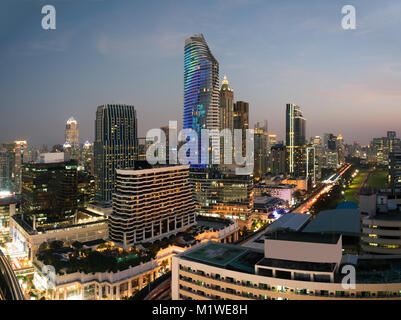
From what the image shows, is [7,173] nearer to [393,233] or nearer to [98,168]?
[98,168]

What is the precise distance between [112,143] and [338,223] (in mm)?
32810

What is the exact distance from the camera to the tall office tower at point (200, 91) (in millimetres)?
42062

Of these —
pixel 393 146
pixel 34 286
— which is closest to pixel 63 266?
pixel 34 286

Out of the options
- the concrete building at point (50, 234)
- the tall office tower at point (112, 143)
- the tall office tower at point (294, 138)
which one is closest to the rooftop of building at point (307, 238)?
the concrete building at point (50, 234)

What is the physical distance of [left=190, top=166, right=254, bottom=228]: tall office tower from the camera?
28.1 m

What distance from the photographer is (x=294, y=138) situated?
221ft

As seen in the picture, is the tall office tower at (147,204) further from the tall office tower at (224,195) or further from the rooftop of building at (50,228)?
the tall office tower at (224,195)

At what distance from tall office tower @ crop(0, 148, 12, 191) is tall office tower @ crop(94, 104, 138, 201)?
11637 mm

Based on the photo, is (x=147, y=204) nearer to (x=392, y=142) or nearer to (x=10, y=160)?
(x=10, y=160)

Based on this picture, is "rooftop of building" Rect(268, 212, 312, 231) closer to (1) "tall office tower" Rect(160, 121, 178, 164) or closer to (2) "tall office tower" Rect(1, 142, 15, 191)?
(1) "tall office tower" Rect(160, 121, 178, 164)

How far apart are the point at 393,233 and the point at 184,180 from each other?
47.6ft

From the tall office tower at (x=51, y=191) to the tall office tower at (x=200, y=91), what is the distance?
17428 mm

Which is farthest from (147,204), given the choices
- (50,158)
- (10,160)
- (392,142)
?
(392,142)
